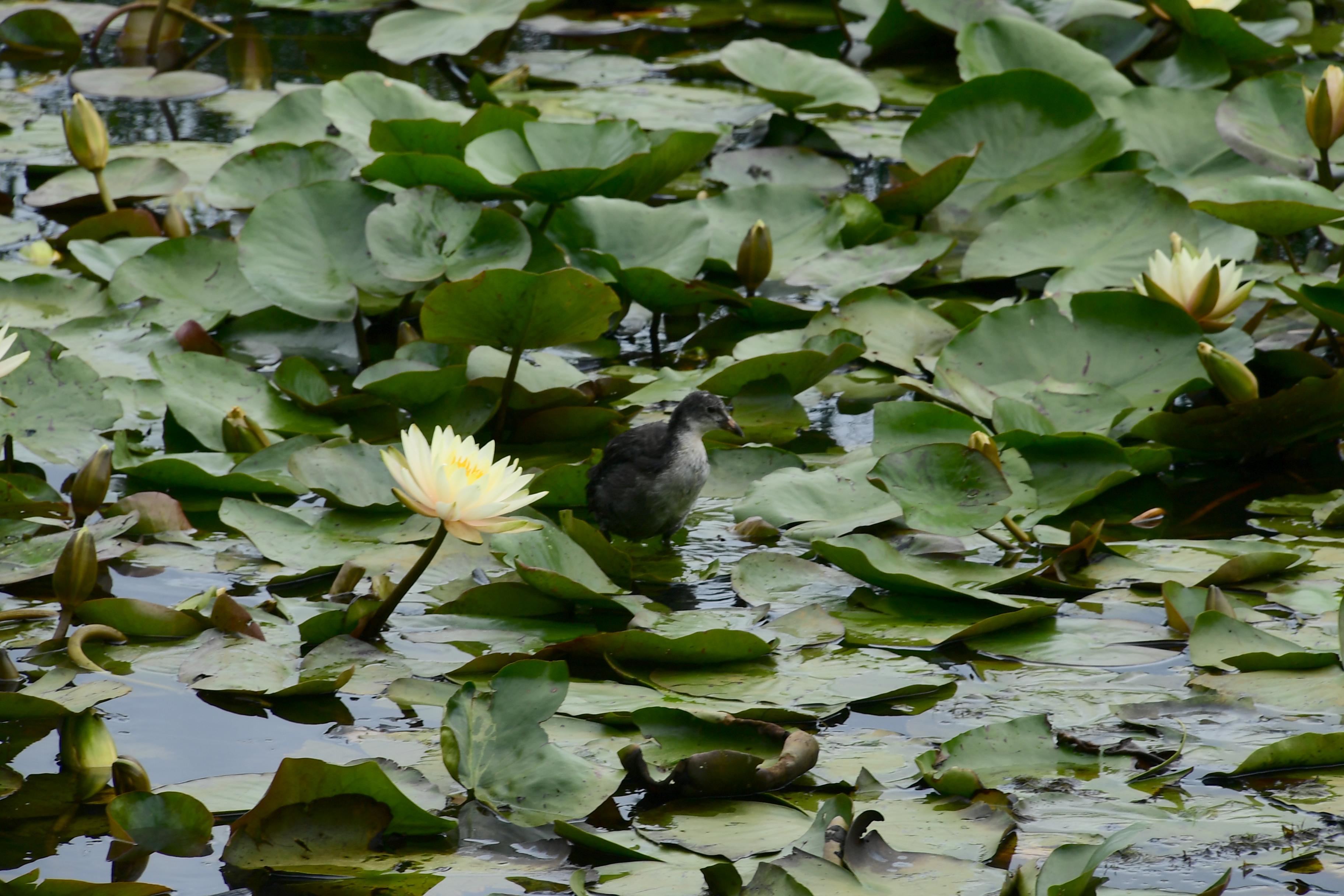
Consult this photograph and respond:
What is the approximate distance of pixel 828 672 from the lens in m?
2.83

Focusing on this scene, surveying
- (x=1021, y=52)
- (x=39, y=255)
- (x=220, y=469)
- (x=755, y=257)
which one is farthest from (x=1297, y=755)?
(x=39, y=255)

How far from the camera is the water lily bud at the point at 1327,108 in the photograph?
4.26 metres

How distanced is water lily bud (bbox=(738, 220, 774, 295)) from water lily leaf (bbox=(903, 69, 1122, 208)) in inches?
33.7

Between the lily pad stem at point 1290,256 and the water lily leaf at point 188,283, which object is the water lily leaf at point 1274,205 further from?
the water lily leaf at point 188,283

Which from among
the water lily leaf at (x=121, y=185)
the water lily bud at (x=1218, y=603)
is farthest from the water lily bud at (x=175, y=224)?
the water lily bud at (x=1218, y=603)

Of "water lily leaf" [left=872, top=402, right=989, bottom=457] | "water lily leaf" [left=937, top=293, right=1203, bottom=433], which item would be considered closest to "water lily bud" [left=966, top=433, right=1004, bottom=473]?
"water lily leaf" [left=872, top=402, right=989, bottom=457]

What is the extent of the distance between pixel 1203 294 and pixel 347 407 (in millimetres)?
2442

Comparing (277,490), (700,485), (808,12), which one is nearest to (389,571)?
(277,490)

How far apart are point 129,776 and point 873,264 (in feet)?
10.0

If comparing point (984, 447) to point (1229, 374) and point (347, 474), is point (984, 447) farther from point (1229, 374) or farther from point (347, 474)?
point (347, 474)

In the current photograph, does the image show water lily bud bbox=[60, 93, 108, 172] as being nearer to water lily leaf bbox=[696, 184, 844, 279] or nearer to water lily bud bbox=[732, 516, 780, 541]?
water lily leaf bbox=[696, 184, 844, 279]

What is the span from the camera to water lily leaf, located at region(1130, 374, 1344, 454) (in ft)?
11.7

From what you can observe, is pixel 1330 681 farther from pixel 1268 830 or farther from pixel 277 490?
pixel 277 490

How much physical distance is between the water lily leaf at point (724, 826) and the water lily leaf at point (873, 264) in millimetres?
2459
